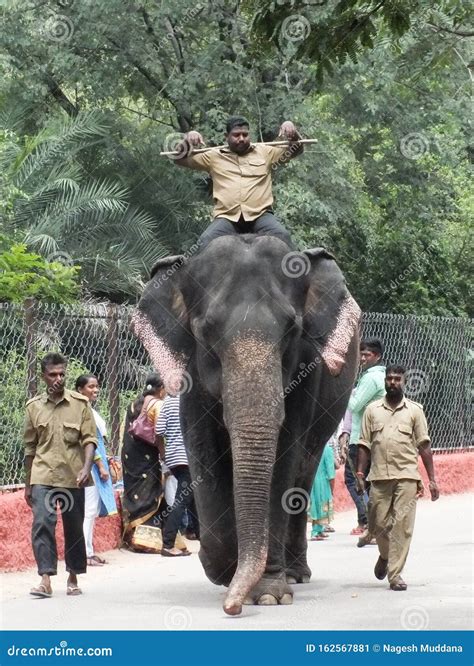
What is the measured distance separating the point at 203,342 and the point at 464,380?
458 inches

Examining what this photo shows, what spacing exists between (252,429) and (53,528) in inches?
83.2

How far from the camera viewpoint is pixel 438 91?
83.6ft

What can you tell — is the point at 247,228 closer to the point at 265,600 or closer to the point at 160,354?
the point at 160,354

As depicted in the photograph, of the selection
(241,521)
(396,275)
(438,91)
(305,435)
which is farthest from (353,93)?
(241,521)

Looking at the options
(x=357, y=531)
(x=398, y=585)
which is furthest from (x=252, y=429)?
(x=357, y=531)

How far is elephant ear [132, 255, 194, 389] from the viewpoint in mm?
10719

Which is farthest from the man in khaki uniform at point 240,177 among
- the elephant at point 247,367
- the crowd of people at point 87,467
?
the crowd of people at point 87,467

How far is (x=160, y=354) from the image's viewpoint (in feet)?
35.3

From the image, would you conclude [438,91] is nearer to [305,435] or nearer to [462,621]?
[305,435]

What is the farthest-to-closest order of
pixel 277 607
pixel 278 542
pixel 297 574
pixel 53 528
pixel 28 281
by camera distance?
pixel 28 281
pixel 297 574
pixel 53 528
pixel 278 542
pixel 277 607

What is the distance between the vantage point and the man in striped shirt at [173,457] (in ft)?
45.6

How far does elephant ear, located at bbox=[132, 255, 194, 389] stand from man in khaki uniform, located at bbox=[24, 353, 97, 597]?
71 centimetres

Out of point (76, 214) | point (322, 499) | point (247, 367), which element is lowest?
point (322, 499)

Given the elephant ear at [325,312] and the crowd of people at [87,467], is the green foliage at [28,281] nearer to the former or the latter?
the crowd of people at [87,467]
